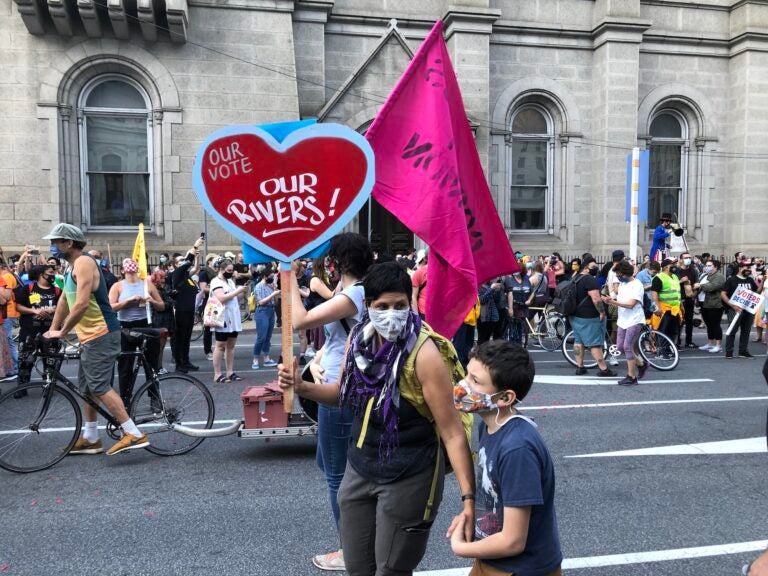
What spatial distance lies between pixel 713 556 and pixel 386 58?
53.8ft

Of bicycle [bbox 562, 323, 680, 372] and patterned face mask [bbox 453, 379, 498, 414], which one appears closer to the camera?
patterned face mask [bbox 453, 379, 498, 414]

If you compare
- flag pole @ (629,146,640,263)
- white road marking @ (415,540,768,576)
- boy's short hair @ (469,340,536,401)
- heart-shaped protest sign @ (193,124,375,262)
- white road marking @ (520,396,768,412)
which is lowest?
white road marking @ (415,540,768,576)

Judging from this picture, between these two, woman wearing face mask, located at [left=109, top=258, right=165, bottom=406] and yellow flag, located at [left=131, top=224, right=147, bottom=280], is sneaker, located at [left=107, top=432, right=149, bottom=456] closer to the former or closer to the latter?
woman wearing face mask, located at [left=109, top=258, right=165, bottom=406]

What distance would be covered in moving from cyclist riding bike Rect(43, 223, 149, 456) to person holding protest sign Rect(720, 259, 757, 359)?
418 inches

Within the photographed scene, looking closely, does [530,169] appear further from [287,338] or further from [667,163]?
[287,338]

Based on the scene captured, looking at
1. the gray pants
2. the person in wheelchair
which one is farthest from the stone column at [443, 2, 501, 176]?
the gray pants

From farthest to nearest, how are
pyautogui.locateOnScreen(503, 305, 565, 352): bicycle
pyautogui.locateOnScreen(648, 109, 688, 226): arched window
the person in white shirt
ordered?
pyautogui.locateOnScreen(648, 109, 688, 226): arched window, pyautogui.locateOnScreen(503, 305, 565, 352): bicycle, the person in white shirt

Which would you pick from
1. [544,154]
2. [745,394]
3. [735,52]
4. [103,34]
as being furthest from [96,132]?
[735,52]

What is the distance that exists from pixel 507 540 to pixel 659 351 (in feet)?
31.2

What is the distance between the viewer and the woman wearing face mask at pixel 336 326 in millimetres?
3369

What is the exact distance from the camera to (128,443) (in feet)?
18.8

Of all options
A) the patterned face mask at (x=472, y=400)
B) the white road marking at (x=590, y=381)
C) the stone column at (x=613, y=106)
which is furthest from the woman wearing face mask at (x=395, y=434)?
the stone column at (x=613, y=106)

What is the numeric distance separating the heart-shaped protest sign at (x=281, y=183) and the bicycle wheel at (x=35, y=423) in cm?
356

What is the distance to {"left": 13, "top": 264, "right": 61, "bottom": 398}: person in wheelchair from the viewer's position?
8.90m
